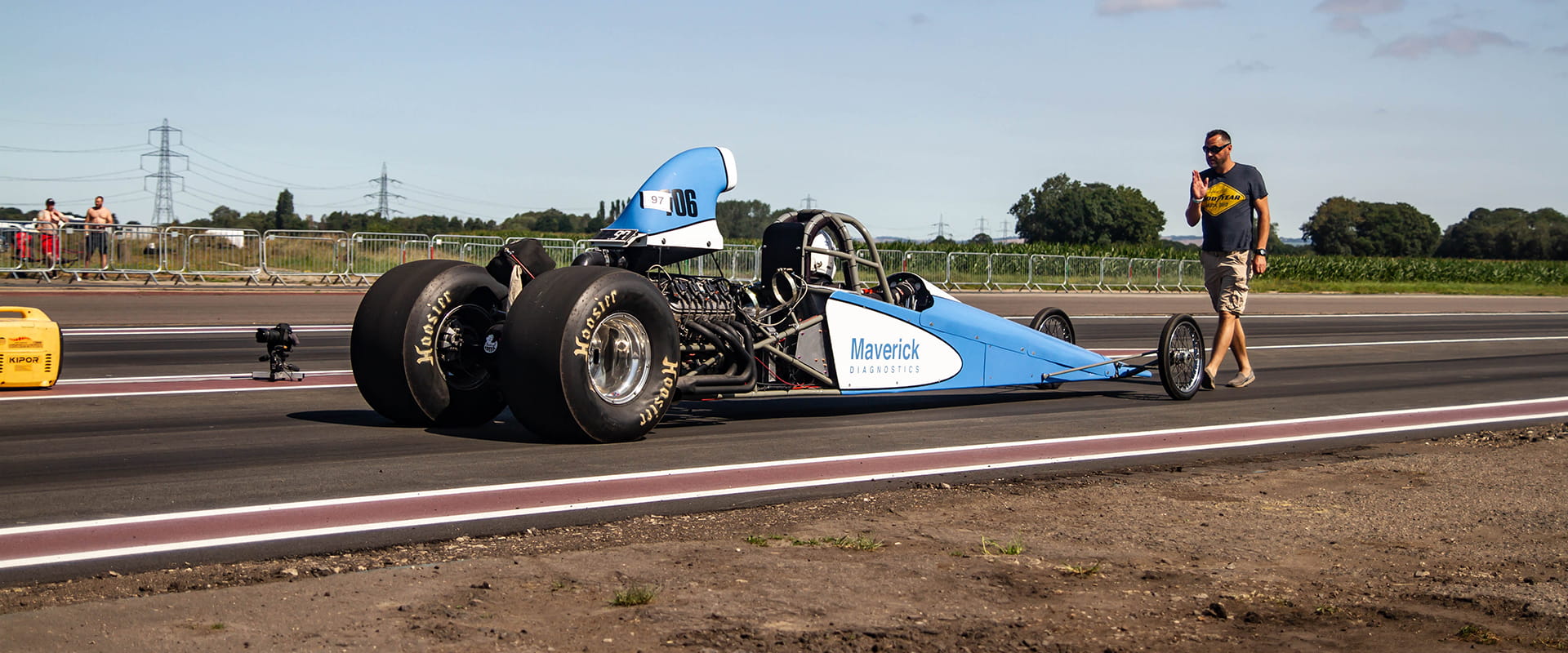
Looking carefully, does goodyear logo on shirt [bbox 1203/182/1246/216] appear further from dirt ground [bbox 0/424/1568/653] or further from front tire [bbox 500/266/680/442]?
front tire [bbox 500/266/680/442]

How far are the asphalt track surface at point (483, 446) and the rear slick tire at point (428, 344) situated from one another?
169 mm

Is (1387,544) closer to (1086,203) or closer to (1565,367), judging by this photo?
(1565,367)

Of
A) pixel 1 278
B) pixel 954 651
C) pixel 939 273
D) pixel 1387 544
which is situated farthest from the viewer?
pixel 939 273

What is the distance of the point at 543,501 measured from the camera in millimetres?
5512

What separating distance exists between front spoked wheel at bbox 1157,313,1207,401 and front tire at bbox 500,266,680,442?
439 cm

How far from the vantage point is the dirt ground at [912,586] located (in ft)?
11.8

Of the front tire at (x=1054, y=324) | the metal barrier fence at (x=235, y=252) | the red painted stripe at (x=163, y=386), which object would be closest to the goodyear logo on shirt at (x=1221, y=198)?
the front tire at (x=1054, y=324)

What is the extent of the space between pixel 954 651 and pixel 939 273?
118ft

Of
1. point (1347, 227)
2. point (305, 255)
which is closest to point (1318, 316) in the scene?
point (305, 255)

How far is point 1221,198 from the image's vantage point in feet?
35.7

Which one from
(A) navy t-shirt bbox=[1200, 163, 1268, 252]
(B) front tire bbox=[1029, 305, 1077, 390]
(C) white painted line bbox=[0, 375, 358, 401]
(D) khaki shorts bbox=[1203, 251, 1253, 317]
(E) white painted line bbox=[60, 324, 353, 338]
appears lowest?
(C) white painted line bbox=[0, 375, 358, 401]

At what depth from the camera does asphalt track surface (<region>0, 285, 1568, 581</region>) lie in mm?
5000

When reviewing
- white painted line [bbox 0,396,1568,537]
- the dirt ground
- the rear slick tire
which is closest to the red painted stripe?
the rear slick tire

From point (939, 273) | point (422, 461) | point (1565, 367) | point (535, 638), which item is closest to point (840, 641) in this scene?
point (535, 638)
